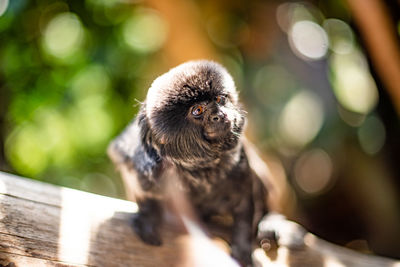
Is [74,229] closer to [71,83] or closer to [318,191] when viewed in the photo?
[71,83]

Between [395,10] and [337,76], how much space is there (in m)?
0.86

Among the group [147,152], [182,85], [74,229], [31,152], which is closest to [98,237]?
[74,229]

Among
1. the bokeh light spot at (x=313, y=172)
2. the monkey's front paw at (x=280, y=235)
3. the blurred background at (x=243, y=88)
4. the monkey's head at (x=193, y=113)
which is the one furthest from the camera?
the bokeh light spot at (x=313, y=172)

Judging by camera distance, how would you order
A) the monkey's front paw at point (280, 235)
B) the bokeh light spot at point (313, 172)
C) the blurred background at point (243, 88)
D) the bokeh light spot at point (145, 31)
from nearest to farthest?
the monkey's front paw at point (280, 235)
the blurred background at point (243, 88)
the bokeh light spot at point (145, 31)
the bokeh light spot at point (313, 172)

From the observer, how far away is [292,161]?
420 cm

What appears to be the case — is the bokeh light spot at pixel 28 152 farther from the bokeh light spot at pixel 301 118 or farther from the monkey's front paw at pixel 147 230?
the bokeh light spot at pixel 301 118

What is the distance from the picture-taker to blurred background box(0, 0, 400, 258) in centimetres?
369

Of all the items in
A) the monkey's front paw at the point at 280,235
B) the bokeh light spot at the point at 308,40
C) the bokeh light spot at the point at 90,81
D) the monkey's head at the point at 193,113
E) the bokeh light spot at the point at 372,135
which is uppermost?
the bokeh light spot at the point at 308,40

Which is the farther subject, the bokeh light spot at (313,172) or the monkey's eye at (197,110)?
the bokeh light spot at (313,172)

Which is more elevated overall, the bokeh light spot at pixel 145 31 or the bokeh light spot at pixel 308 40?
the bokeh light spot at pixel 308 40

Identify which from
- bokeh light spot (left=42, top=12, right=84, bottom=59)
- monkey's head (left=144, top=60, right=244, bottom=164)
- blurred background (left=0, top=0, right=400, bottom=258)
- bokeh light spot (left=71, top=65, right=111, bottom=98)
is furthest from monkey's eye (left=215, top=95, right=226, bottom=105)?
bokeh light spot (left=42, top=12, right=84, bottom=59)

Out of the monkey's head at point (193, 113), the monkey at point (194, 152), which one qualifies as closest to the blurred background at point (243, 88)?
the monkey at point (194, 152)

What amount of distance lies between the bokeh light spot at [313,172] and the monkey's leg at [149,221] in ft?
6.96

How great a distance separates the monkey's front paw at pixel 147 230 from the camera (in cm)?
228
